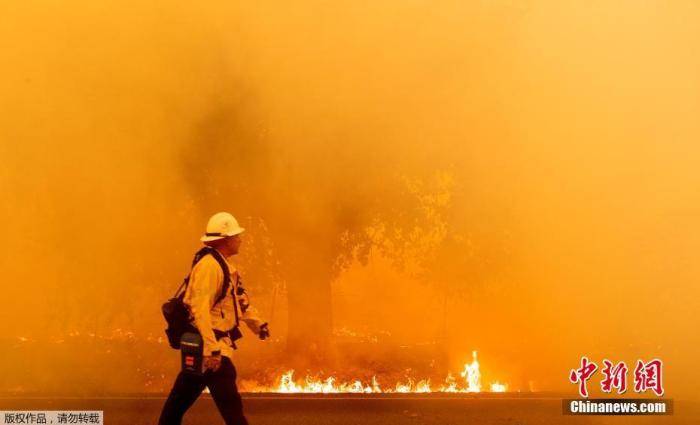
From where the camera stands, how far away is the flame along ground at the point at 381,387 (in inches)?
310

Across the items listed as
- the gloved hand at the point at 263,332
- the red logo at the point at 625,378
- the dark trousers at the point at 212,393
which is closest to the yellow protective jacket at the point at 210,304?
the dark trousers at the point at 212,393

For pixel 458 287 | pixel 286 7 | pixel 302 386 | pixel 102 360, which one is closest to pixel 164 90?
pixel 286 7

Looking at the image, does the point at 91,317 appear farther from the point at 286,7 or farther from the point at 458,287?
the point at 286,7

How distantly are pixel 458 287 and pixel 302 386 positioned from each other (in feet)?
8.79

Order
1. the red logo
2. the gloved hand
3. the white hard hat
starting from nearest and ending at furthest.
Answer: the white hard hat < the gloved hand < the red logo

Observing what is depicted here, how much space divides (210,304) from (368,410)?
7.92ft

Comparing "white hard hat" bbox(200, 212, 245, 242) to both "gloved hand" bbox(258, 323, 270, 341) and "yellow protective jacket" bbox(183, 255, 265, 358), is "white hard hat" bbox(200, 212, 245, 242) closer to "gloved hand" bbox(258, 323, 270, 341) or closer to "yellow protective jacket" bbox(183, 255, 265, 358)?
"yellow protective jacket" bbox(183, 255, 265, 358)

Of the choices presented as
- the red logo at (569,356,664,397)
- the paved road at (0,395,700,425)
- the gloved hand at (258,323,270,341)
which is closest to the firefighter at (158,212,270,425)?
the gloved hand at (258,323,270,341)

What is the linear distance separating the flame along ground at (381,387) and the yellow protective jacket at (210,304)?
3707 millimetres

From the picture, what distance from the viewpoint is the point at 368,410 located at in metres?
6.21

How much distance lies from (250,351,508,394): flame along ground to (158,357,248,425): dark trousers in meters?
3.64

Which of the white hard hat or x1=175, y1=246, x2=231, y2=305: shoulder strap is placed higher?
the white hard hat

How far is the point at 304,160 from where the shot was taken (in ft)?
25.3

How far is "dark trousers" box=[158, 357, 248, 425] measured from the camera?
13.7 feet
